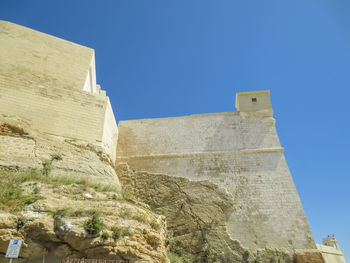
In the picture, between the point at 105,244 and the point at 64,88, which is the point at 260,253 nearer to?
the point at 105,244

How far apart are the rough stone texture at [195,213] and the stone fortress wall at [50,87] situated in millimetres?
2171

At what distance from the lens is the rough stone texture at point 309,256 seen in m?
8.08

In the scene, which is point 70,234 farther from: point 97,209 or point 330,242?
point 330,242

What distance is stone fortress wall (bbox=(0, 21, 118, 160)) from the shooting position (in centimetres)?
788

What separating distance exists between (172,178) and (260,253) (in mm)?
3936

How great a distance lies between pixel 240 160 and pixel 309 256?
12.7 ft

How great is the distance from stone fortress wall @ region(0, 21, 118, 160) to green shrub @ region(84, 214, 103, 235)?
12.1ft

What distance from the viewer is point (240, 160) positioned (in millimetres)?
10500

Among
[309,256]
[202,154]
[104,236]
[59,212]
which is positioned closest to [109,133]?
[202,154]

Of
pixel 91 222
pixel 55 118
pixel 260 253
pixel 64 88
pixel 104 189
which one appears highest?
pixel 64 88

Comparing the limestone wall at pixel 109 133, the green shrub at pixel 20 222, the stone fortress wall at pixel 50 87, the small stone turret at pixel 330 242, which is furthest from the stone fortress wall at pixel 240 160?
the green shrub at pixel 20 222

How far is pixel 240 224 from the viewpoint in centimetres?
914

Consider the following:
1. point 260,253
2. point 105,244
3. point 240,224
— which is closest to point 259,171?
point 240,224

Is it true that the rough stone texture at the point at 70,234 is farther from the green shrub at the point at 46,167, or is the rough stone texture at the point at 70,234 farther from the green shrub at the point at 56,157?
the green shrub at the point at 56,157
